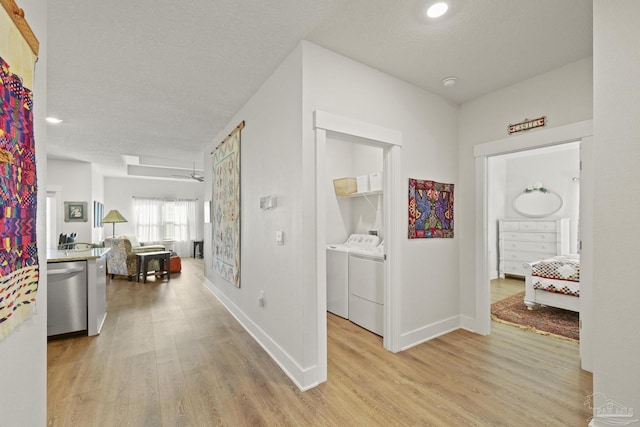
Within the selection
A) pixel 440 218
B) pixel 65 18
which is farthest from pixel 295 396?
pixel 65 18

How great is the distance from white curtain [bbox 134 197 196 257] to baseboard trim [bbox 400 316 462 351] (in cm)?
834

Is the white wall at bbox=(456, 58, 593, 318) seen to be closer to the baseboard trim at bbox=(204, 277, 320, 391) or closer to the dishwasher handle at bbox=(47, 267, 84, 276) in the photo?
the baseboard trim at bbox=(204, 277, 320, 391)

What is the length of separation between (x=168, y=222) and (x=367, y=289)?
8176 mm

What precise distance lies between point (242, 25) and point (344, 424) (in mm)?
2640

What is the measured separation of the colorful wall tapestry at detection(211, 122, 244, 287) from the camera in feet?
11.4

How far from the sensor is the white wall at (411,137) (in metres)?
2.26

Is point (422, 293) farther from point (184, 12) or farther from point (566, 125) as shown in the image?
point (184, 12)

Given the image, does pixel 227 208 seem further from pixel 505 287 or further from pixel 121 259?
pixel 505 287

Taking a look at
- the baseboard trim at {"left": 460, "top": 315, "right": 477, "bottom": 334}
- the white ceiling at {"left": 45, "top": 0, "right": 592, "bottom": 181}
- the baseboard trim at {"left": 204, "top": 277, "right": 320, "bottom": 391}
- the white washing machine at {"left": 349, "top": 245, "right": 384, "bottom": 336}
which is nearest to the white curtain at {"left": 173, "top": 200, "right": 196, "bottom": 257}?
the white ceiling at {"left": 45, "top": 0, "right": 592, "bottom": 181}

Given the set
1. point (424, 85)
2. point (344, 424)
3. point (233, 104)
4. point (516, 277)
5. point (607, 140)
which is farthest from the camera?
point (516, 277)

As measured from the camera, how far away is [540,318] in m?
3.52

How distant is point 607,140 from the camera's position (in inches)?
57.1

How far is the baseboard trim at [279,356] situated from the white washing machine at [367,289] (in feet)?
3.69

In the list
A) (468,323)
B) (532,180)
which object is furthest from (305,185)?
(532,180)
